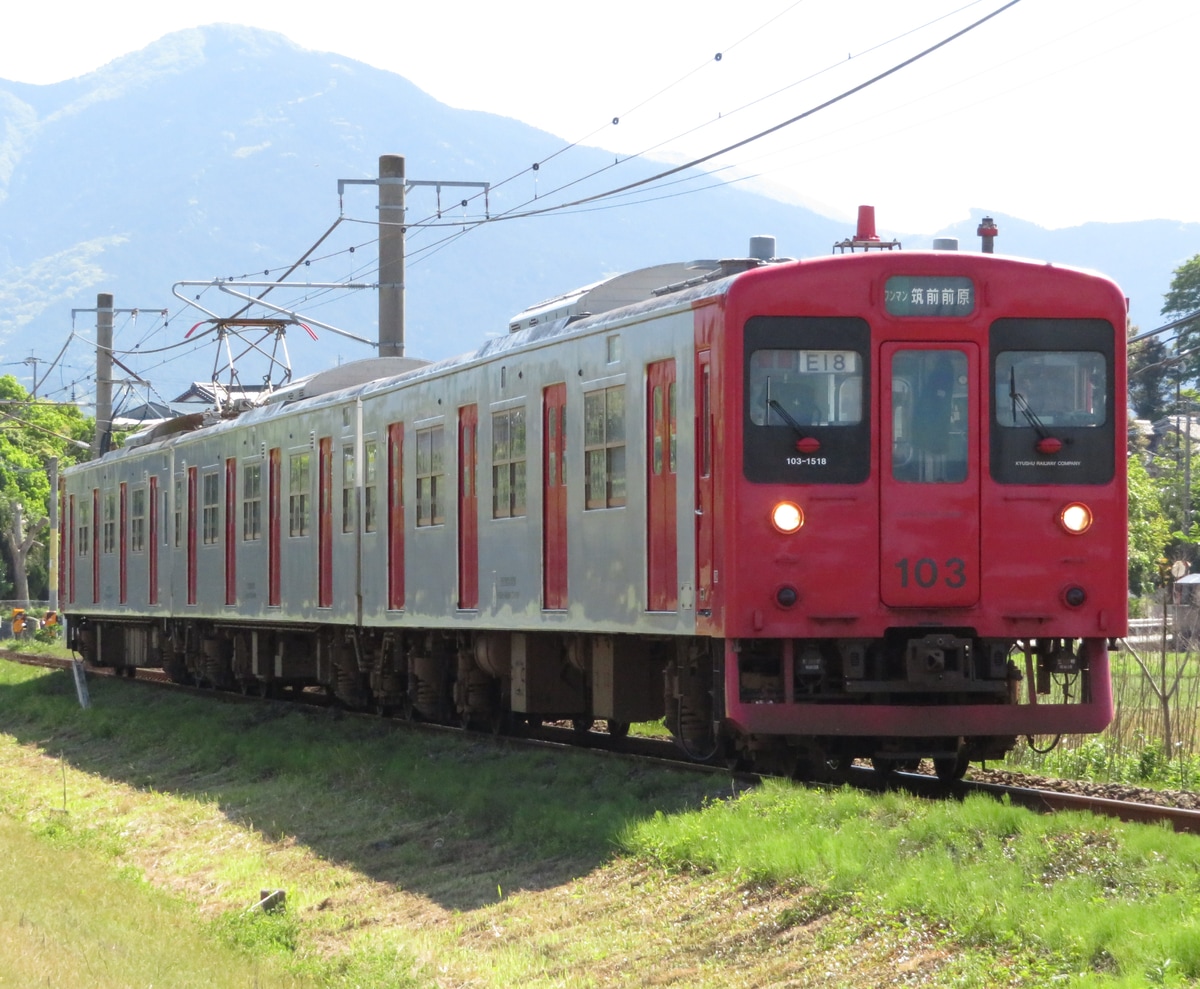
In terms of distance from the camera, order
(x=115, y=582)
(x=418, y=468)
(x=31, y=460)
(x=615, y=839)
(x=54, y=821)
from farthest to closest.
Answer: (x=31, y=460)
(x=115, y=582)
(x=418, y=468)
(x=54, y=821)
(x=615, y=839)

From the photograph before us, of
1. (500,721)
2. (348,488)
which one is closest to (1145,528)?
(348,488)

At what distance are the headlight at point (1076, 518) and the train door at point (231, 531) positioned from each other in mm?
12928

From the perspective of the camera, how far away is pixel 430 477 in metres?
16.3

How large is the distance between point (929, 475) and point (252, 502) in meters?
12.0

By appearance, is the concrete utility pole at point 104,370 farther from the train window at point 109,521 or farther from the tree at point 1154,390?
the tree at point 1154,390

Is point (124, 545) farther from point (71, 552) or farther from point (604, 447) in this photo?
point (604, 447)

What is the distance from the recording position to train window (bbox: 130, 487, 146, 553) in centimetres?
2691

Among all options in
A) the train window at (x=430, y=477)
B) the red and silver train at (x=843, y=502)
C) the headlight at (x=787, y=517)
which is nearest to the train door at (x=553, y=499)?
the red and silver train at (x=843, y=502)

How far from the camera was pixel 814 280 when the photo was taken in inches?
444

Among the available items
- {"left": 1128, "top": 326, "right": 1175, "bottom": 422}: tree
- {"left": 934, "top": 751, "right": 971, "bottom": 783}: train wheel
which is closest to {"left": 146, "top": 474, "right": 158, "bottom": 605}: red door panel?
{"left": 934, "top": 751, "right": 971, "bottom": 783}: train wheel

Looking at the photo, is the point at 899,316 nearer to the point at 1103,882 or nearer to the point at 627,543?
the point at 627,543

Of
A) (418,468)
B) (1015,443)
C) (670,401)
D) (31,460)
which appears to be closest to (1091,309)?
(1015,443)

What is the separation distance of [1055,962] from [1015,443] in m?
5.03

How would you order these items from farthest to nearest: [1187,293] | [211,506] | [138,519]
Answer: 1. [1187,293]
2. [138,519]
3. [211,506]
